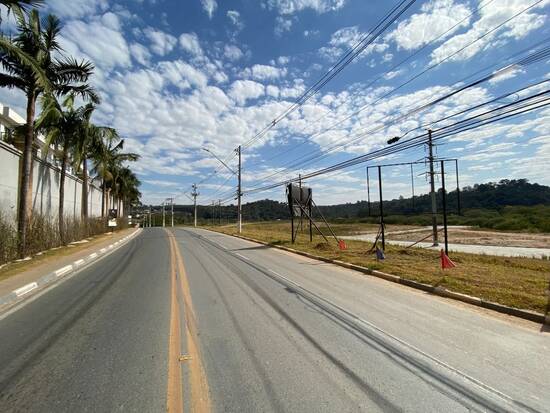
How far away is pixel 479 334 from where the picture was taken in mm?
6191

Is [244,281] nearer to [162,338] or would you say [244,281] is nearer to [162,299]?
[162,299]

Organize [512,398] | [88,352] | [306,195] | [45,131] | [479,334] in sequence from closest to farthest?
[512,398] → [88,352] → [479,334] → [45,131] → [306,195]

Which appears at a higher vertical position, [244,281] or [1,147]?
[1,147]

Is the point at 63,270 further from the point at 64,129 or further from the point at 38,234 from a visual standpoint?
the point at 64,129

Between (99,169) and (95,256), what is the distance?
71.4ft

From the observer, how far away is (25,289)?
967 cm

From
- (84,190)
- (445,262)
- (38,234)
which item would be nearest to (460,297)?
(445,262)

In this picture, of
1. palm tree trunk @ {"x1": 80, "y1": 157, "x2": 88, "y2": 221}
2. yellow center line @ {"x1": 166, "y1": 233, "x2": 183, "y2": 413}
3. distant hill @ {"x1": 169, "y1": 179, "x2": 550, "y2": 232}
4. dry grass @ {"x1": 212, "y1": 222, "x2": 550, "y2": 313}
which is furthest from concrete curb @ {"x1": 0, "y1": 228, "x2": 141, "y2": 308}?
distant hill @ {"x1": 169, "y1": 179, "x2": 550, "y2": 232}

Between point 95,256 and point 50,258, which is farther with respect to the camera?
point 95,256

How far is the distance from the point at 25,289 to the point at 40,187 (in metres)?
13.8

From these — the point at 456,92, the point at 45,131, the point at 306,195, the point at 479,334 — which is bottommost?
the point at 479,334

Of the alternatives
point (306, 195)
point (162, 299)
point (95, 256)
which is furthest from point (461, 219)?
Result: point (162, 299)

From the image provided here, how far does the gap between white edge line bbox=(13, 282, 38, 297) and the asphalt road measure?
2.58ft

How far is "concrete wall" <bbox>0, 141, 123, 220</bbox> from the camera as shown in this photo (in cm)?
1565
